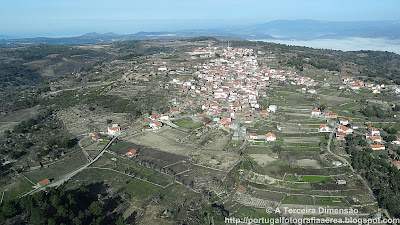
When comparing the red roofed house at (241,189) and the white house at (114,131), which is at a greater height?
the white house at (114,131)

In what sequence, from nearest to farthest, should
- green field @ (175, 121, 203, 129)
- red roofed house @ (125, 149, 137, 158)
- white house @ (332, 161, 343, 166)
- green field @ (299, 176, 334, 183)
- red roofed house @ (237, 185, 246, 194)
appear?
red roofed house @ (237, 185, 246, 194) → green field @ (299, 176, 334, 183) → white house @ (332, 161, 343, 166) → red roofed house @ (125, 149, 137, 158) → green field @ (175, 121, 203, 129)

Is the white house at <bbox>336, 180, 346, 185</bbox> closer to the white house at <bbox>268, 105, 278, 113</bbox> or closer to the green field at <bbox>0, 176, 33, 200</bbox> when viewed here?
the white house at <bbox>268, 105, 278, 113</bbox>

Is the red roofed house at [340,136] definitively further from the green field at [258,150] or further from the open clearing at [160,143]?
the open clearing at [160,143]

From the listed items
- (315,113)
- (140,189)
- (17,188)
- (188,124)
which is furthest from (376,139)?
(17,188)

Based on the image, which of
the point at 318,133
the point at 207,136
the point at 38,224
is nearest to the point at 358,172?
the point at 318,133

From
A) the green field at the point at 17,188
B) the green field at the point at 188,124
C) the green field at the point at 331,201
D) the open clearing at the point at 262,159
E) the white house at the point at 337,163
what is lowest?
the green field at the point at 331,201

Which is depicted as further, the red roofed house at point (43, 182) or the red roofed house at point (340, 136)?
the red roofed house at point (340, 136)

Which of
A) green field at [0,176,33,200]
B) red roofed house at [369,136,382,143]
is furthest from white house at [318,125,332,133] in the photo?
green field at [0,176,33,200]

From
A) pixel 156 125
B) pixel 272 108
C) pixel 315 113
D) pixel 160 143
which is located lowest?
pixel 160 143

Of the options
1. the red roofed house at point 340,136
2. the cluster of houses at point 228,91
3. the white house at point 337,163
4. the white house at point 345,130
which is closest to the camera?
the white house at point 337,163

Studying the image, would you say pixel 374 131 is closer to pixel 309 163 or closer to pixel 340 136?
pixel 340 136

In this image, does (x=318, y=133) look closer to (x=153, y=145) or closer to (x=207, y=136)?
(x=207, y=136)

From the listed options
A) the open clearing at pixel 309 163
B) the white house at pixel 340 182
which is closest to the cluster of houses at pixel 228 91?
the open clearing at pixel 309 163

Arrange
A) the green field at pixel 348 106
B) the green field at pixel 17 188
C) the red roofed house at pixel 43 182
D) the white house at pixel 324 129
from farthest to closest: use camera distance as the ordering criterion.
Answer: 1. the green field at pixel 348 106
2. the white house at pixel 324 129
3. the red roofed house at pixel 43 182
4. the green field at pixel 17 188
